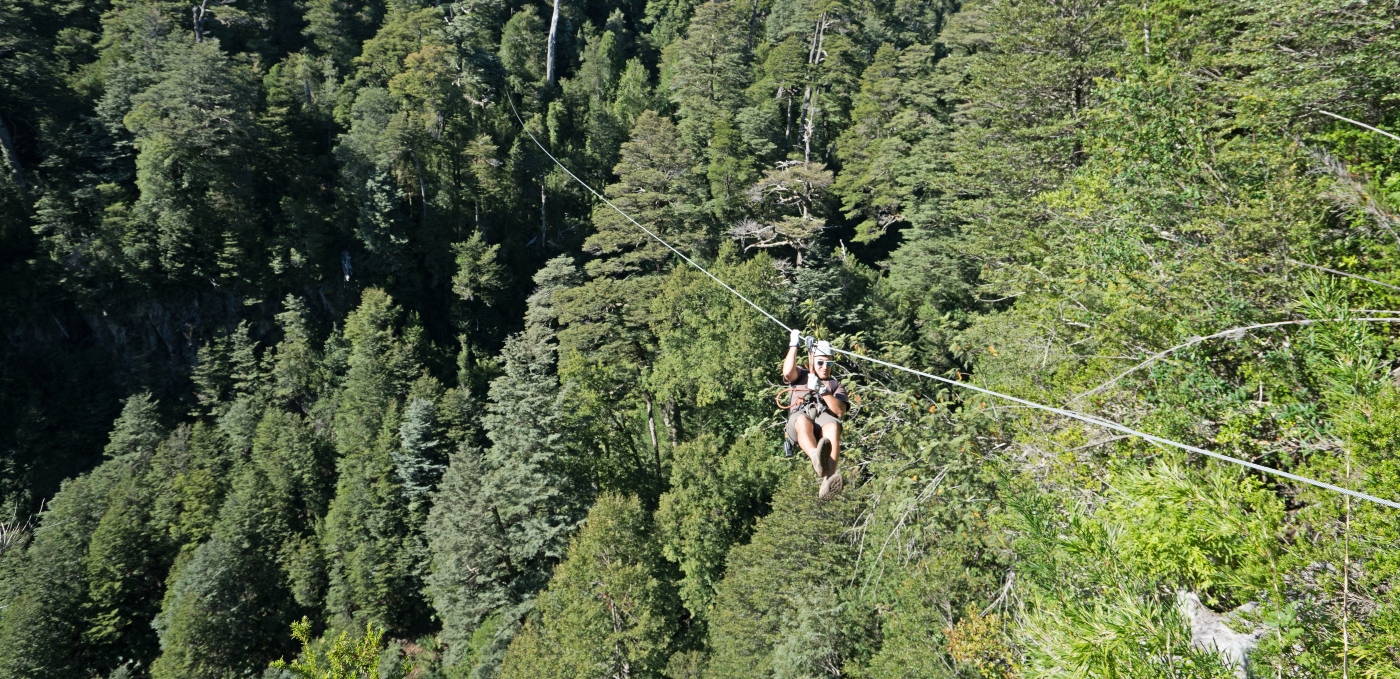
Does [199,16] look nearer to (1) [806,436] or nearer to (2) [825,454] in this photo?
(1) [806,436]

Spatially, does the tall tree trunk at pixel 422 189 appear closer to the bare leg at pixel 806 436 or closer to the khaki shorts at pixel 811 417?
the khaki shorts at pixel 811 417

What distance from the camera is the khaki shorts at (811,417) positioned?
633 centimetres

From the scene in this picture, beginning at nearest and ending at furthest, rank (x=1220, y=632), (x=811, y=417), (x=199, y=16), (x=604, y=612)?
1. (x=1220, y=632)
2. (x=811, y=417)
3. (x=604, y=612)
4. (x=199, y=16)

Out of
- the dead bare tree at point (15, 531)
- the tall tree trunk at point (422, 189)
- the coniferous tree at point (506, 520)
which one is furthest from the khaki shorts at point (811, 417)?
the dead bare tree at point (15, 531)

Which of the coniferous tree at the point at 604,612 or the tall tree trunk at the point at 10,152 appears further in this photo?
the tall tree trunk at the point at 10,152

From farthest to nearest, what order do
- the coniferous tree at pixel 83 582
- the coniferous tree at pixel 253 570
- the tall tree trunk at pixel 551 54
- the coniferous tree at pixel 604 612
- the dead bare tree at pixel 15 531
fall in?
1. the tall tree trunk at pixel 551 54
2. the dead bare tree at pixel 15 531
3. the coniferous tree at pixel 83 582
4. the coniferous tree at pixel 253 570
5. the coniferous tree at pixel 604 612

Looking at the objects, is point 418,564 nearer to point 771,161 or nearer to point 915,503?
point 771,161

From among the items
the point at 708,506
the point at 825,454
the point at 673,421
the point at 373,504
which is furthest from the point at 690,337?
the point at 373,504

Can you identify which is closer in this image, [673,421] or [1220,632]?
[1220,632]

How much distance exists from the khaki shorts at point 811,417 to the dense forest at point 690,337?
0.94 m

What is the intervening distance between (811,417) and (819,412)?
0.31 feet

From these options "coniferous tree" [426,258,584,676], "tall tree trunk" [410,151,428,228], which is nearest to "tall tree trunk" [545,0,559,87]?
"tall tree trunk" [410,151,428,228]

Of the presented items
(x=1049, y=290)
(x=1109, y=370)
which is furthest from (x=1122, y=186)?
(x=1109, y=370)

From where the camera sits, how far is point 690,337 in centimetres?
2050
